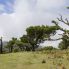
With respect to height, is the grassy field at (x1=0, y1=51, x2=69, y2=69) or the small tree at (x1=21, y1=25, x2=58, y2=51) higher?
the small tree at (x1=21, y1=25, x2=58, y2=51)

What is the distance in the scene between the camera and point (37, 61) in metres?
19.7

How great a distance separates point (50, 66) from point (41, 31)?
4464 centimetres

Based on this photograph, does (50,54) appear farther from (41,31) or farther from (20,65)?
(41,31)

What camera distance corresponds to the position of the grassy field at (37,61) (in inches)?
728

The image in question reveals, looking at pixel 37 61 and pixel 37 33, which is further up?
pixel 37 33

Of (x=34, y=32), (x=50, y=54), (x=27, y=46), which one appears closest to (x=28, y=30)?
(x=34, y=32)

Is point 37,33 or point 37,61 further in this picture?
point 37,33

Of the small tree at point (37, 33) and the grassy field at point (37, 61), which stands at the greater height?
the small tree at point (37, 33)

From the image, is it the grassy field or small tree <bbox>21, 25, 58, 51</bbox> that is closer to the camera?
the grassy field

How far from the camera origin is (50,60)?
64.6ft

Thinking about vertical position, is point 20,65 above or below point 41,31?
below

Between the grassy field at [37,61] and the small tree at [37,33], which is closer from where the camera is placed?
the grassy field at [37,61]

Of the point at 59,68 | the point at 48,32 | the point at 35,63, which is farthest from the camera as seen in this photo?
the point at 48,32

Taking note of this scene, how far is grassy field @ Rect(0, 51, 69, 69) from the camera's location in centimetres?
1848
